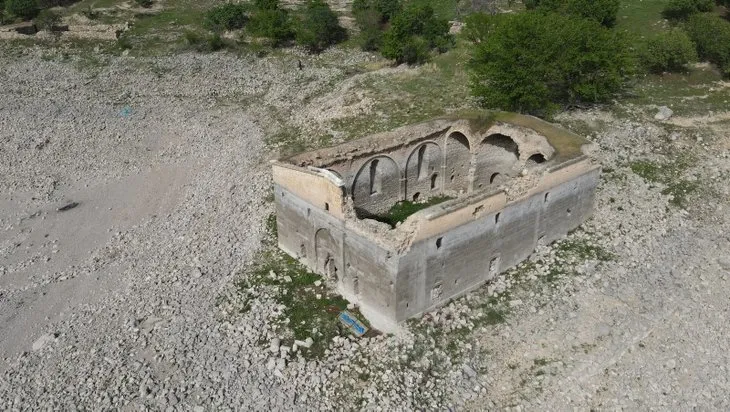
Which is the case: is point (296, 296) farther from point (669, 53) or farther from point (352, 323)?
point (669, 53)

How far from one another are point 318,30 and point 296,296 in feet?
101

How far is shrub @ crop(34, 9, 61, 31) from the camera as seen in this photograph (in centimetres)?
5147

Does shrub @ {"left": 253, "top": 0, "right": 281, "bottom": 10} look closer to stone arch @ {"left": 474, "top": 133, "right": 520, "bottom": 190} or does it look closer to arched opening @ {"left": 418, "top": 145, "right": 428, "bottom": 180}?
arched opening @ {"left": 418, "top": 145, "right": 428, "bottom": 180}

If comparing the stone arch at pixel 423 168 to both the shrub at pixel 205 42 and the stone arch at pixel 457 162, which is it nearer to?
the stone arch at pixel 457 162

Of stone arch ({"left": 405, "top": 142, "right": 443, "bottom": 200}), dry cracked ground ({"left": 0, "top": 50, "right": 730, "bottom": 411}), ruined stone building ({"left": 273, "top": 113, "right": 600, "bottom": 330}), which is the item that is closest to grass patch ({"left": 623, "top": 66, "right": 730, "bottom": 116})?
dry cracked ground ({"left": 0, "top": 50, "right": 730, "bottom": 411})

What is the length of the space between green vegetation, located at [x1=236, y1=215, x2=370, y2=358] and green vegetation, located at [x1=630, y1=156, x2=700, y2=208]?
15.3 meters

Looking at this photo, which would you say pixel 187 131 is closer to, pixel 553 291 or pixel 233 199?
pixel 233 199

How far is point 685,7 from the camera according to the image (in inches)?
1827

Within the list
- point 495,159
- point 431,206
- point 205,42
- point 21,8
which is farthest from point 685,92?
point 21,8

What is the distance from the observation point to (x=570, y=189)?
75.8 ft

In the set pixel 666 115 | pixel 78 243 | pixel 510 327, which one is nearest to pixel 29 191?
pixel 78 243

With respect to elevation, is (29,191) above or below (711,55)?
below

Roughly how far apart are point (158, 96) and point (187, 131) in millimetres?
6492

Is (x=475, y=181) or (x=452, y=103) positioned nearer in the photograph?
(x=475, y=181)
